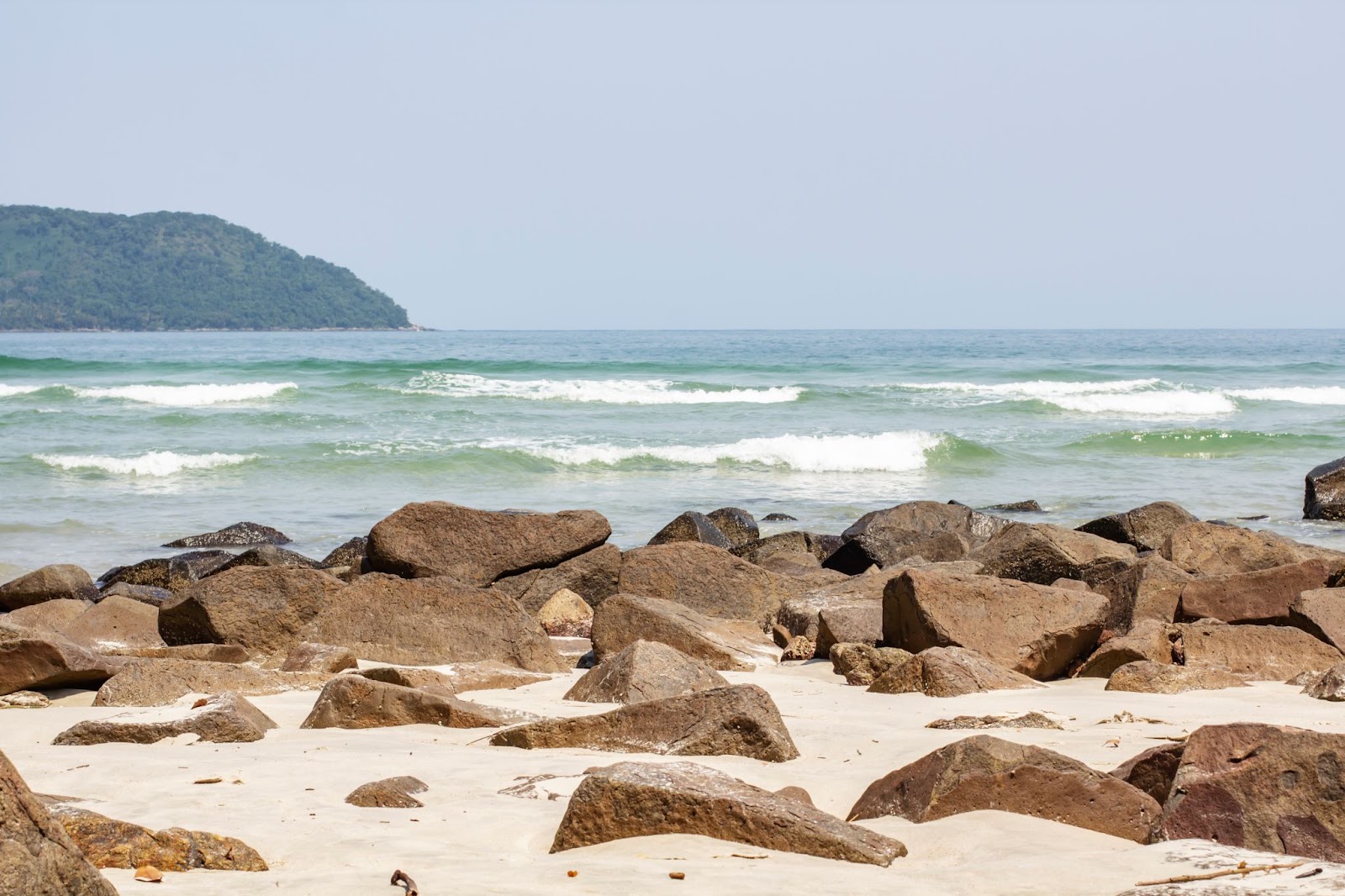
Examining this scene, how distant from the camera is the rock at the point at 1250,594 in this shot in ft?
22.9

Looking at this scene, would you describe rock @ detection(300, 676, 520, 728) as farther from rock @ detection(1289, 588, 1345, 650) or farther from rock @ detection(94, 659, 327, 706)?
rock @ detection(1289, 588, 1345, 650)

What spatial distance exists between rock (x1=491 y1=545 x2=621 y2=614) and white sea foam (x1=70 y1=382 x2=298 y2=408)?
925 inches

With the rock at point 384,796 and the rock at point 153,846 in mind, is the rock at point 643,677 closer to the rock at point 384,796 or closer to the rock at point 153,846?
the rock at point 384,796

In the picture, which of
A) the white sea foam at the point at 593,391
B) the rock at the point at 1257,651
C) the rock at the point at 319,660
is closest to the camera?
the rock at the point at 1257,651

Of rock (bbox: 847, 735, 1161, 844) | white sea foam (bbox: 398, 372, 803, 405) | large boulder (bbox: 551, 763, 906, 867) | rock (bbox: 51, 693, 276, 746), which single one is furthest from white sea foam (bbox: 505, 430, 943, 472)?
large boulder (bbox: 551, 763, 906, 867)

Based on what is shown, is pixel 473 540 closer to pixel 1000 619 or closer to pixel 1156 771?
pixel 1000 619

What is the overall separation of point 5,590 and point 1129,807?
8.41m

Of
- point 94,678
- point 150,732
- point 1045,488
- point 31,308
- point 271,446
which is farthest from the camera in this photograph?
point 31,308

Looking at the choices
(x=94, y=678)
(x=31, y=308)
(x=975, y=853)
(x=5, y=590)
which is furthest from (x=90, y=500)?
(x=31, y=308)

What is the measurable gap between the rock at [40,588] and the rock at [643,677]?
17.7 ft

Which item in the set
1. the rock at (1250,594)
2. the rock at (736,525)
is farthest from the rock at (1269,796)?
the rock at (736,525)

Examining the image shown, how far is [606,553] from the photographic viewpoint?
9.09 meters

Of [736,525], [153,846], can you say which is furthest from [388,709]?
[736,525]

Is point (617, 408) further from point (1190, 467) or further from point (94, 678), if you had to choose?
point (94, 678)
